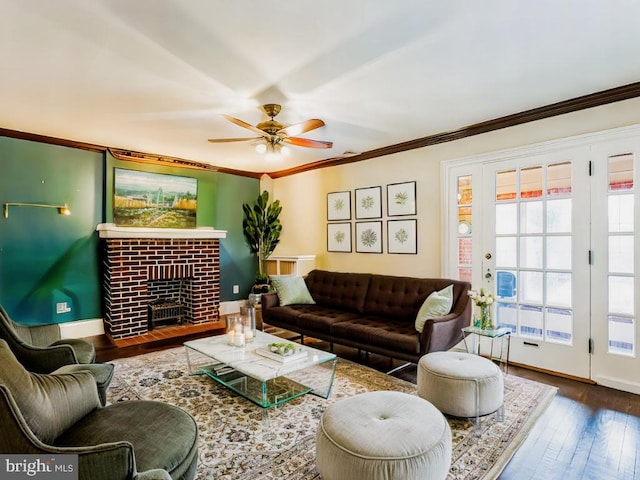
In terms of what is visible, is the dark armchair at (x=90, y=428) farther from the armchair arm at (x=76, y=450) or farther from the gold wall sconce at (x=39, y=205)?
the gold wall sconce at (x=39, y=205)

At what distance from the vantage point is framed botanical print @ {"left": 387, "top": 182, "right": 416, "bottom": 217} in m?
4.38

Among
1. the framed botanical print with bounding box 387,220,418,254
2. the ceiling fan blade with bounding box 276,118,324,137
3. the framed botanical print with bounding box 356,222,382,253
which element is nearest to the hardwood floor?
the framed botanical print with bounding box 387,220,418,254

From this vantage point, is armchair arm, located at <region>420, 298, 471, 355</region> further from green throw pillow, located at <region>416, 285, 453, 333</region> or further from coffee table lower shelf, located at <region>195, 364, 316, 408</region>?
coffee table lower shelf, located at <region>195, 364, 316, 408</region>

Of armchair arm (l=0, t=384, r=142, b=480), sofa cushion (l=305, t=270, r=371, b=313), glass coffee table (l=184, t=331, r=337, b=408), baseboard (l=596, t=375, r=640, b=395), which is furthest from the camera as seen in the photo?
sofa cushion (l=305, t=270, r=371, b=313)

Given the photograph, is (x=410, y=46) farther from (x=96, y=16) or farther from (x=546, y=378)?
(x=546, y=378)

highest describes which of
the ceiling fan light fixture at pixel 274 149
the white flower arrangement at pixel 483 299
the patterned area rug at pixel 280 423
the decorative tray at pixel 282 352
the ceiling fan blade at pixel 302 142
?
the ceiling fan blade at pixel 302 142

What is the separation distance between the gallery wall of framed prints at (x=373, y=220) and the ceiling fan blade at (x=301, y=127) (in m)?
1.85

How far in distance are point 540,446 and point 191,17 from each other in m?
3.25

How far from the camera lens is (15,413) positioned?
1145mm

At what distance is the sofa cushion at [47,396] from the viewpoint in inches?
51.1

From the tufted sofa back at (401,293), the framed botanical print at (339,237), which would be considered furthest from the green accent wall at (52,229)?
the tufted sofa back at (401,293)

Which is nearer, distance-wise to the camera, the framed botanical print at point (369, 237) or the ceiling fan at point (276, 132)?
the ceiling fan at point (276, 132)

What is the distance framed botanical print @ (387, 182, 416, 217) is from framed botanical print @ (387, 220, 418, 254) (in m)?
0.12

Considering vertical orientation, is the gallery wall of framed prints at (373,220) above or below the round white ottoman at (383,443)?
above
